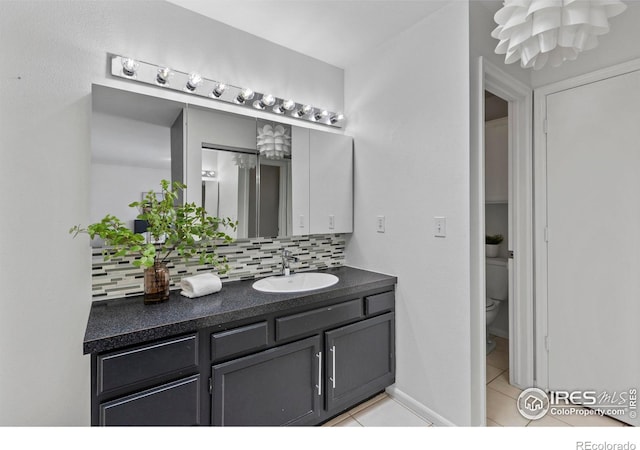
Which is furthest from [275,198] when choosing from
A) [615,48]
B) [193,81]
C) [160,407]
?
[615,48]

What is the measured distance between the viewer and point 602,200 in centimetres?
189

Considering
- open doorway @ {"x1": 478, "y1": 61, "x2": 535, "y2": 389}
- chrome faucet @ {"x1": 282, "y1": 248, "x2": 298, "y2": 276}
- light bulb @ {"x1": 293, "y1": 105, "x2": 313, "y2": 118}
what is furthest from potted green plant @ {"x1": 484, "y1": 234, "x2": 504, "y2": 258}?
light bulb @ {"x1": 293, "y1": 105, "x2": 313, "y2": 118}

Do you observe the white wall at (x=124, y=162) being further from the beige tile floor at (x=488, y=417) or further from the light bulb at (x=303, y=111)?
the beige tile floor at (x=488, y=417)

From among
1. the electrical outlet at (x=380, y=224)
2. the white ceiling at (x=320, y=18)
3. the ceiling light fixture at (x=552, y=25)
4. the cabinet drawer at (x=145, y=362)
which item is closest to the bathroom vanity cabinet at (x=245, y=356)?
the cabinet drawer at (x=145, y=362)

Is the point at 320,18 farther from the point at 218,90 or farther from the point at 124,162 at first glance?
the point at 124,162

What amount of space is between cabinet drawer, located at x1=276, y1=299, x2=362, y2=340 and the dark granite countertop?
0.06 metres

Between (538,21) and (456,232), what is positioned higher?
(538,21)

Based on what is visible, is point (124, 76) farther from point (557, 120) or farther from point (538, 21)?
point (557, 120)

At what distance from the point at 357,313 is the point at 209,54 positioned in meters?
1.87

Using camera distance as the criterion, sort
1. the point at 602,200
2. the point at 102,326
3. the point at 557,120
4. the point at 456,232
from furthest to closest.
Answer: the point at 557,120
the point at 602,200
the point at 456,232
the point at 102,326

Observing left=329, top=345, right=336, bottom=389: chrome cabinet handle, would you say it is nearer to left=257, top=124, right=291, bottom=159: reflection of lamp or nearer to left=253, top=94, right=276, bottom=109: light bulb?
left=257, top=124, right=291, bottom=159: reflection of lamp

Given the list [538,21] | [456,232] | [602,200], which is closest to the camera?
[538,21]

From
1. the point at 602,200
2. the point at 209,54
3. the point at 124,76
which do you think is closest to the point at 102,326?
the point at 124,76

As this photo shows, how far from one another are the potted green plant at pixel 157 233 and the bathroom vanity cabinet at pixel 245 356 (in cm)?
14
